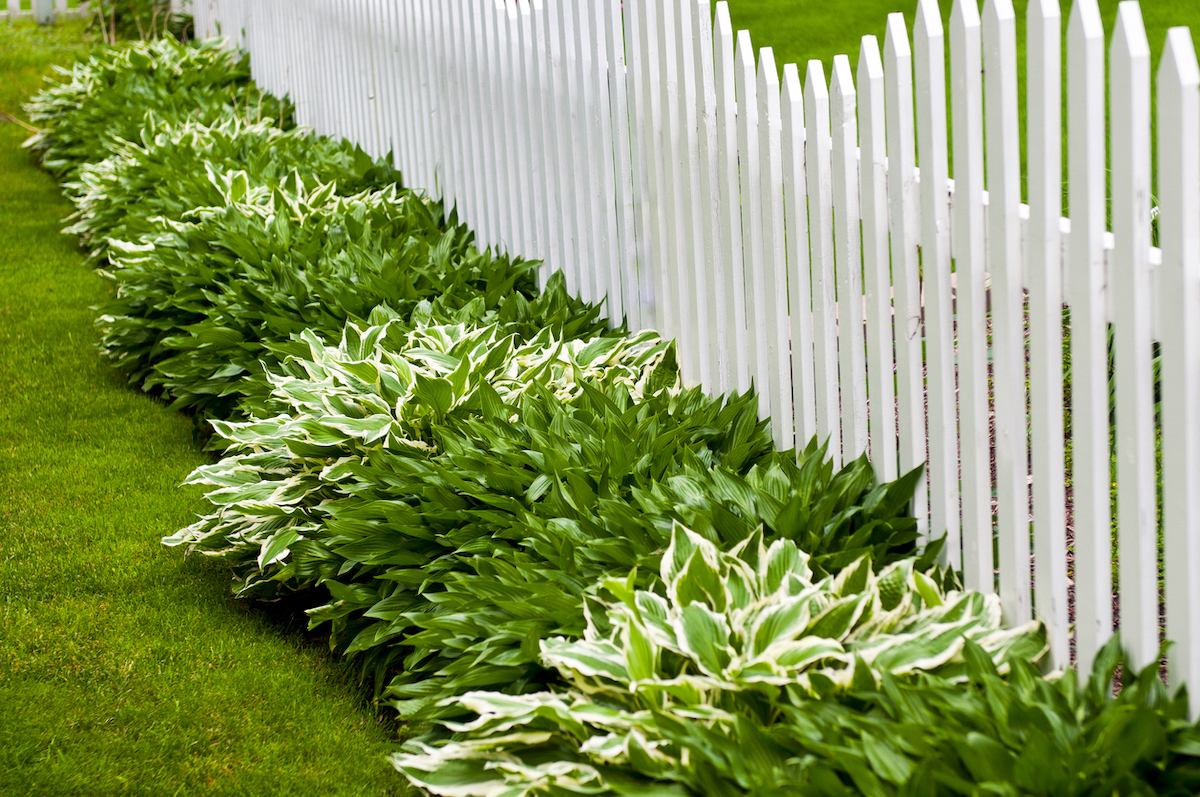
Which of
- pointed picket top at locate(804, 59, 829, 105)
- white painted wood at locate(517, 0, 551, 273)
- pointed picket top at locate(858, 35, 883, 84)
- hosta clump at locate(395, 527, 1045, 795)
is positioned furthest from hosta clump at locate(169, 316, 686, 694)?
pointed picket top at locate(858, 35, 883, 84)

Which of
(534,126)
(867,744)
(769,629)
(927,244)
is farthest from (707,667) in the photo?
(534,126)

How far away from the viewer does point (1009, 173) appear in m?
2.51

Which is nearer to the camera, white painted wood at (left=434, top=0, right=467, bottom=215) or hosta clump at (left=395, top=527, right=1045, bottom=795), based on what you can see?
hosta clump at (left=395, top=527, right=1045, bottom=795)

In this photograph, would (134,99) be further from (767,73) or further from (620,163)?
(767,73)

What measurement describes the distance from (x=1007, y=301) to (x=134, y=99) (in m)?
7.58

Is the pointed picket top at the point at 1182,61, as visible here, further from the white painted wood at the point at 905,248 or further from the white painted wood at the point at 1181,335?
the white painted wood at the point at 905,248

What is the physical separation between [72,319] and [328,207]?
59.8 inches

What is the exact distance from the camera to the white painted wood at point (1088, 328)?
228 centimetres

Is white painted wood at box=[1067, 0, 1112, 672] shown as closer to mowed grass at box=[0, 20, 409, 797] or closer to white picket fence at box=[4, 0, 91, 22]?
mowed grass at box=[0, 20, 409, 797]

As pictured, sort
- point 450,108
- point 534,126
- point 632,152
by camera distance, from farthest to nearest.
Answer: point 450,108 → point 534,126 → point 632,152

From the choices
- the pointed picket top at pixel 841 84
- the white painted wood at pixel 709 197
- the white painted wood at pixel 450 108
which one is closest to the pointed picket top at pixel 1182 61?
the pointed picket top at pixel 841 84

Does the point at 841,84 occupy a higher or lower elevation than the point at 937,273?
higher

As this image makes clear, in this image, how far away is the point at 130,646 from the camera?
→ 3467mm

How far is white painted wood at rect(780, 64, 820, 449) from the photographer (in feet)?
10.4
